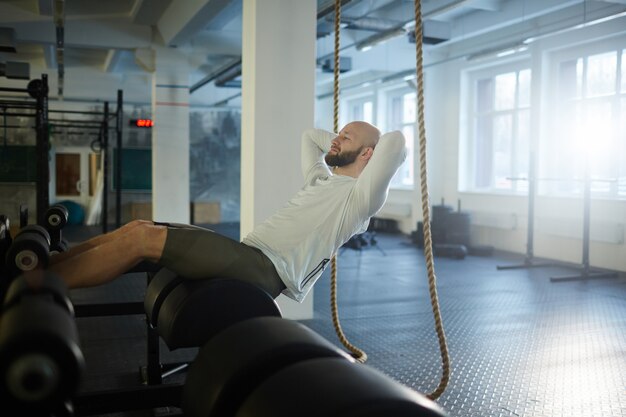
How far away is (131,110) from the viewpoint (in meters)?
13.0

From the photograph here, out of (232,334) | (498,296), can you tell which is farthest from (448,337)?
(232,334)

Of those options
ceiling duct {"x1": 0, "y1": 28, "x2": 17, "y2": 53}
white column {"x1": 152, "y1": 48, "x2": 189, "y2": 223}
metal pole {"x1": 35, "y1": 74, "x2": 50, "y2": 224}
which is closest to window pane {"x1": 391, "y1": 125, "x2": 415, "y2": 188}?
white column {"x1": 152, "y1": 48, "x2": 189, "y2": 223}

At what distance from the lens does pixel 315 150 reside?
9.96 ft

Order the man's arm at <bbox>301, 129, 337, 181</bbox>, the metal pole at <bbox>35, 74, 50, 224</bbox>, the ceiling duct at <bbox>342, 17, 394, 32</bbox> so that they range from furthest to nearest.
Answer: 1. the ceiling duct at <bbox>342, 17, 394, 32</bbox>
2. the metal pole at <bbox>35, 74, 50, 224</bbox>
3. the man's arm at <bbox>301, 129, 337, 181</bbox>

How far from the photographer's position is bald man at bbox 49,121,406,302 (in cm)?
203

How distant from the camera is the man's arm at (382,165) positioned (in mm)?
2230

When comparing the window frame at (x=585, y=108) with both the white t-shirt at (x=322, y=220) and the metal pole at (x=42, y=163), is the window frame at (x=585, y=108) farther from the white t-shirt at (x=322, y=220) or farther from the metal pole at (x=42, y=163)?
the metal pole at (x=42, y=163)

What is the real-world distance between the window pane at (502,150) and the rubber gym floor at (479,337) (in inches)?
97.6

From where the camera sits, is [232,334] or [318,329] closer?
[232,334]

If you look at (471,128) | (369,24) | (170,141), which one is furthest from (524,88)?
(170,141)

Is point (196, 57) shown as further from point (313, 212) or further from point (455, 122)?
point (313, 212)

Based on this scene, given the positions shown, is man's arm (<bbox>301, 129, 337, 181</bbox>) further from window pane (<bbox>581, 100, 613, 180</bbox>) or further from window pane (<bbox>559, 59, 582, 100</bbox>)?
window pane (<bbox>559, 59, 582, 100</bbox>)

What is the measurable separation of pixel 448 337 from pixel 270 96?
1968mm

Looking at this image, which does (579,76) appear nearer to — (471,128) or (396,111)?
(471,128)
